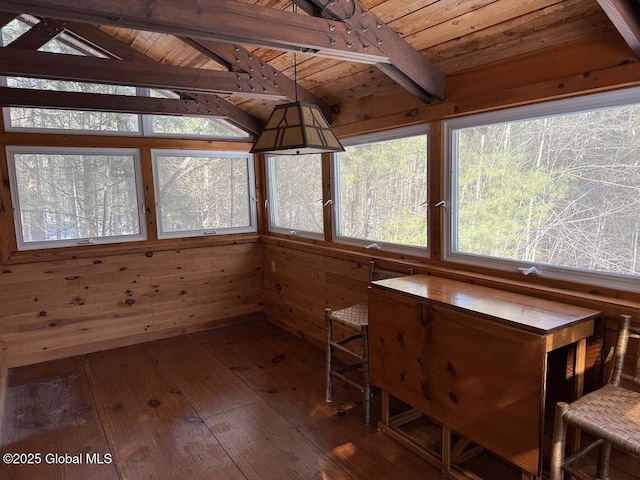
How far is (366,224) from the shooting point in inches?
130

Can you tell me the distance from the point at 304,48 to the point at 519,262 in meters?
1.53

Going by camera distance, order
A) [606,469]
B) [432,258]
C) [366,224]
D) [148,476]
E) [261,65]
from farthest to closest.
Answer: [366,224] < [261,65] < [432,258] < [148,476] < [606,469]

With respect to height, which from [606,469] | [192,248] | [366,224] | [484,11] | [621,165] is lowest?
[606,469]

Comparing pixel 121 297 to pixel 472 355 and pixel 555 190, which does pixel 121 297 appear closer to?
pixel 472 355

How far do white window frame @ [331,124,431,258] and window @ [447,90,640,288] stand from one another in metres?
0.26

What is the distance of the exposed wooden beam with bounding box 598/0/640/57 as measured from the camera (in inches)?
60.7

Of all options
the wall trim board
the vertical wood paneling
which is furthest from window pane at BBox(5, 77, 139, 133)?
the wall trim board

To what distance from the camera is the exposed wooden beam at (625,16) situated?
1.54m

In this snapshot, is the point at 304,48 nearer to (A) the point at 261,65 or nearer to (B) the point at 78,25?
(A) the point at 261,65

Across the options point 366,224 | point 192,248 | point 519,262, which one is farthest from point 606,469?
point 192,248

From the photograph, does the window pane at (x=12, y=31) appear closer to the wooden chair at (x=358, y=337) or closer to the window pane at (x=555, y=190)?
the wooden chair at (x=358, y=337)

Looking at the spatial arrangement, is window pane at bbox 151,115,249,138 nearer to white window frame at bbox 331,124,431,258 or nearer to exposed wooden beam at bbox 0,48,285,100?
exposed wooden beam at bbox 0,48,285,100

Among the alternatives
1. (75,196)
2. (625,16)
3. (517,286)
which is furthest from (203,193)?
(625,16)

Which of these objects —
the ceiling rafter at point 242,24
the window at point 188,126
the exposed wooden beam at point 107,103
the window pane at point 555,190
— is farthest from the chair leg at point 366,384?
the window at point 188,126
